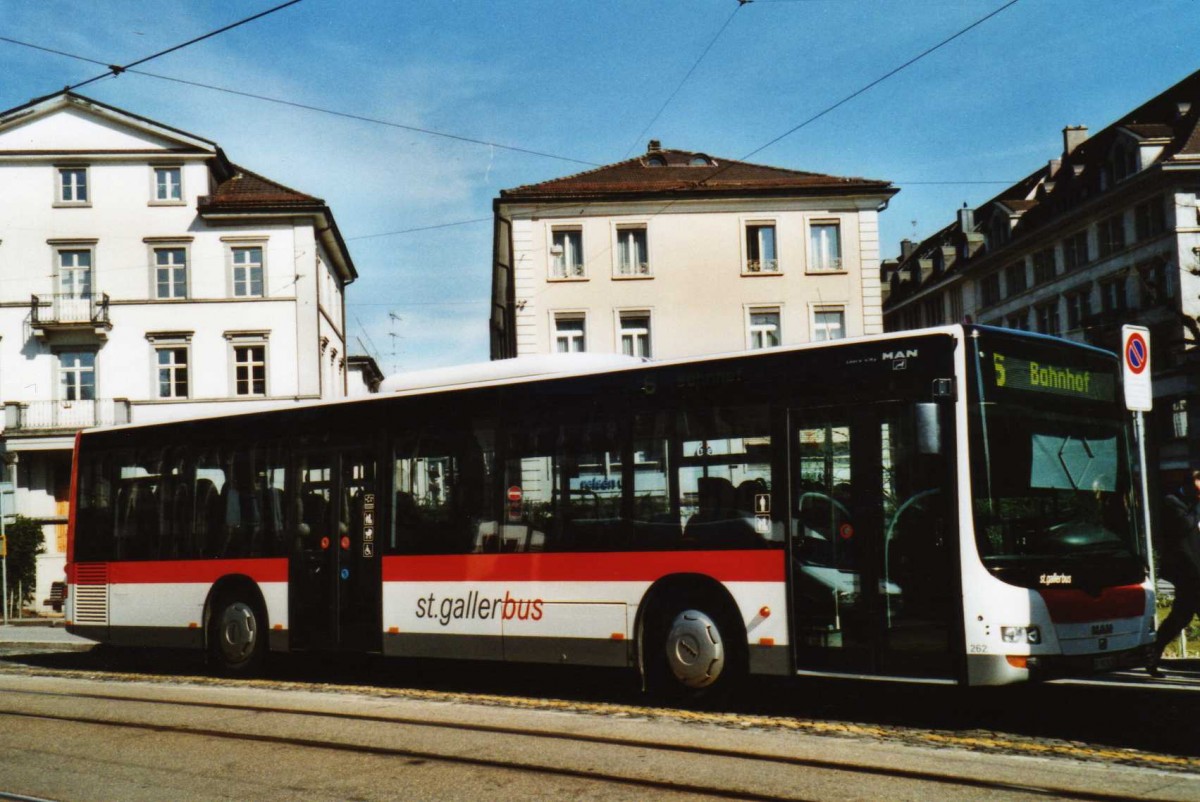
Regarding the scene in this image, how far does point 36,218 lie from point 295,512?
103 feet

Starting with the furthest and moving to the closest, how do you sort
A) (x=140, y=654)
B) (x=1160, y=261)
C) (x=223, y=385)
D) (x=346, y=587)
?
(x=1160, y=261) < (x=223, y=385) < (x=140, y=654) < (x=346, y=587)

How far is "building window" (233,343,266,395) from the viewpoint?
4000cm

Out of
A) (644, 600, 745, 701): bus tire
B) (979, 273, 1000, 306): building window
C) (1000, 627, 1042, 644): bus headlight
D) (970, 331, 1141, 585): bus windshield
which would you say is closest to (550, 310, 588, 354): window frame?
(644, 600, 745, 701): bus tire

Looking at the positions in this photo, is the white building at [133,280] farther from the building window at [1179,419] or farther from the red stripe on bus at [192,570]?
the building window at [1179,419]

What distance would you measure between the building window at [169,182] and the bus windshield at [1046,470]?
3607 cm

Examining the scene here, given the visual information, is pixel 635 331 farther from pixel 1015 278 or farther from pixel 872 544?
pixel 872 544

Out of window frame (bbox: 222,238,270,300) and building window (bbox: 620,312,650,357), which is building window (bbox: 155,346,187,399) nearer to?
window frame (bbox: 222,238,270,300)

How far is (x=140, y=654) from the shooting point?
1800 centimetres

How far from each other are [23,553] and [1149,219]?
42.0m

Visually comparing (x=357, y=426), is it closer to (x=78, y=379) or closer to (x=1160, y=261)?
(x=78, y=379)

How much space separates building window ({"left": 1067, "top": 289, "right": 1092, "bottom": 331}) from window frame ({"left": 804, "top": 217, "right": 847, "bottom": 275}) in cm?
1807

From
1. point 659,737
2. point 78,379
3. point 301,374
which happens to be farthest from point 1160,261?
point 659,737

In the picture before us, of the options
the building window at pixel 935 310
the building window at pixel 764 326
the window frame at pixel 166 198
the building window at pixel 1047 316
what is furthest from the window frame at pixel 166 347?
the building window at pixel 935 310

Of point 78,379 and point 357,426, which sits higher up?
point 78,379
